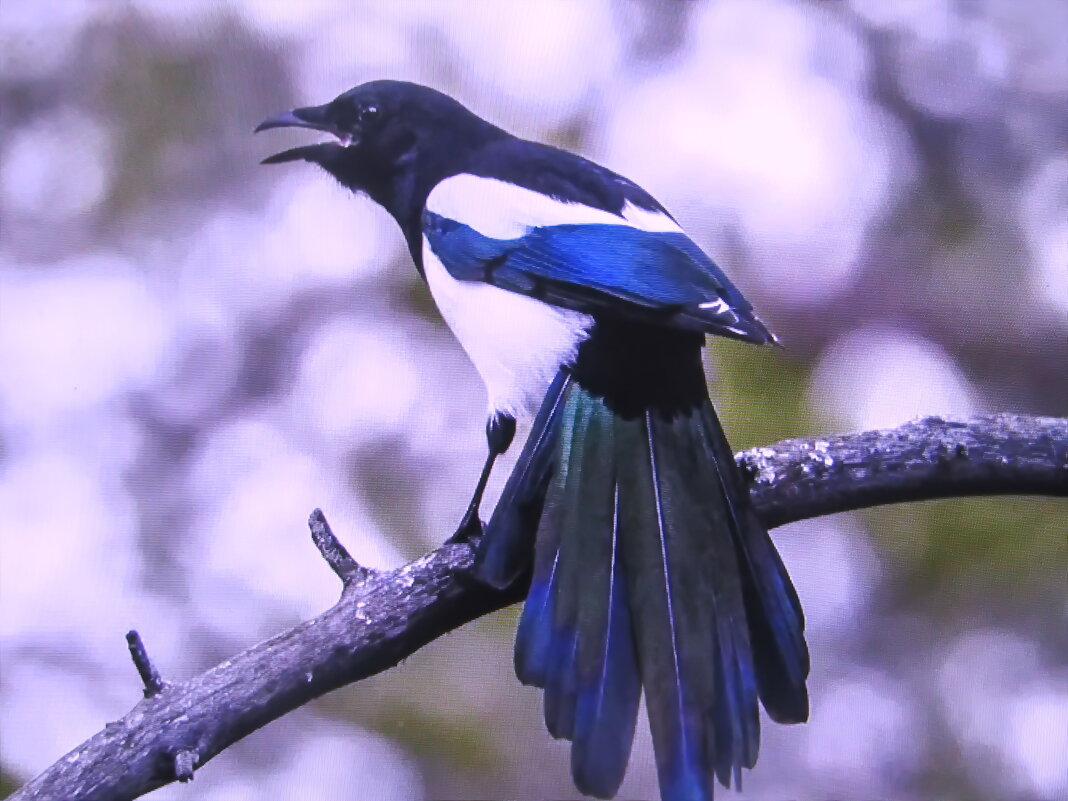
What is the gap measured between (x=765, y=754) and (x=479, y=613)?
0.42 metres

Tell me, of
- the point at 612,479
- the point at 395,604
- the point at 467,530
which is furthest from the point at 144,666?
the point at 612,479

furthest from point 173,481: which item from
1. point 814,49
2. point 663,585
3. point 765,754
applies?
point 814,49

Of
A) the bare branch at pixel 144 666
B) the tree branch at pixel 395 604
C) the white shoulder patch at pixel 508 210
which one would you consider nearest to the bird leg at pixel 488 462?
the tree branch at pixel 395 604

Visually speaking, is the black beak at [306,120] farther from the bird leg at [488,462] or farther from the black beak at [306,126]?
the bird leg at [488,462]

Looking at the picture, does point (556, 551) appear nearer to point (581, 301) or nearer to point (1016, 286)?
point (581, 301)

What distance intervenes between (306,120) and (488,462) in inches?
20.0

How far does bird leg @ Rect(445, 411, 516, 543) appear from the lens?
1281mm

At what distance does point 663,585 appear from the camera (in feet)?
3.54

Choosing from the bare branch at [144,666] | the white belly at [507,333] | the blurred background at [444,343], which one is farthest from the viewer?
the blurred background at [444,343]

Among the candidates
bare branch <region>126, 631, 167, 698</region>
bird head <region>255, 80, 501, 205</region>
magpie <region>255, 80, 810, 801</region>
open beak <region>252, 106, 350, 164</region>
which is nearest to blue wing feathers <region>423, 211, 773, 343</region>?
magpie <region>255, 80, 810, 801</region>

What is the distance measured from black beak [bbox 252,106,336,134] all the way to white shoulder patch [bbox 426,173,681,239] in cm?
19

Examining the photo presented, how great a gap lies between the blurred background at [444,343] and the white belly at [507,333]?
69mm

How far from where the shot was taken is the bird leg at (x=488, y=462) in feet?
4.20

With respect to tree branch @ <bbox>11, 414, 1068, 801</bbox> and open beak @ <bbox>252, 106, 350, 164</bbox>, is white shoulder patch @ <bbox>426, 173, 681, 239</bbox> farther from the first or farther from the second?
tree branch @ <bbox>11, 414, 1068, 801</bbox>
